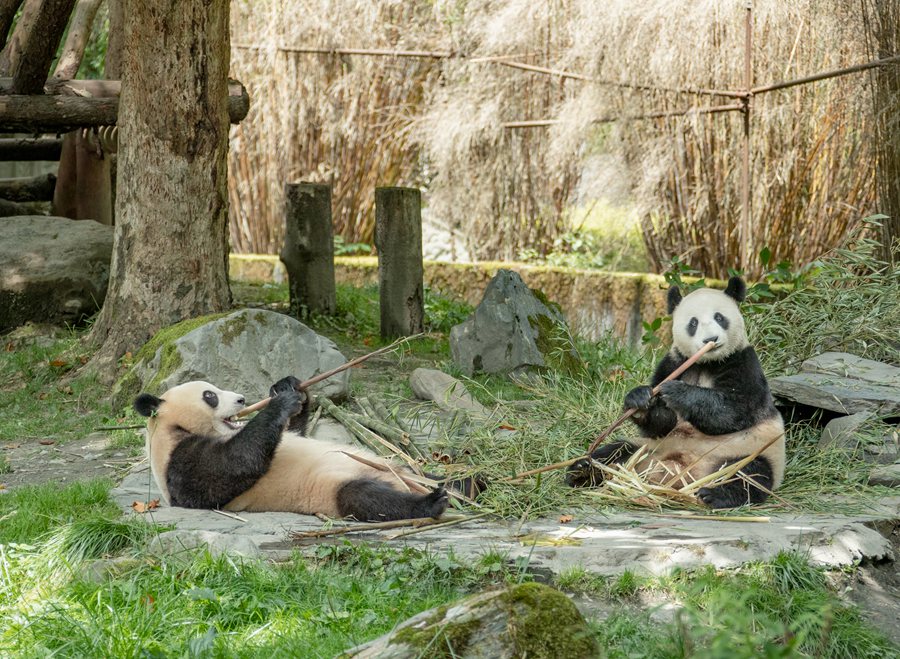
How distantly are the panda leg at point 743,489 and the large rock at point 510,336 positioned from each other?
2.99 meters

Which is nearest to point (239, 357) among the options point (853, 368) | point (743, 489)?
point (743, 489)

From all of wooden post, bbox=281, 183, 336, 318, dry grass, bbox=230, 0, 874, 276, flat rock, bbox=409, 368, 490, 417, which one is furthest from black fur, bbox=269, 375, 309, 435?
dry grass, bbox=230, 0, 874, 276

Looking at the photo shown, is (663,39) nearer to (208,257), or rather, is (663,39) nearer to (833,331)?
(833,331)

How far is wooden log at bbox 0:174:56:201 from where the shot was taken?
41.0 feet

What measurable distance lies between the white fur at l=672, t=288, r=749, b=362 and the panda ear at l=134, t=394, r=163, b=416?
2411 mm

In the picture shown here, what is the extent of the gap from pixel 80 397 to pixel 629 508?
4.18 m

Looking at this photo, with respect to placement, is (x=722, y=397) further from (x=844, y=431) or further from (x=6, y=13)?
(x=6, y=13)

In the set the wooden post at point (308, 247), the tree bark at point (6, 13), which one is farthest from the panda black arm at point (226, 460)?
the tree bark at point (6, 13)

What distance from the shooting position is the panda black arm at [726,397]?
181 inches

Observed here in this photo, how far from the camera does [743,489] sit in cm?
457

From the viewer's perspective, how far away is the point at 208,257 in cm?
752

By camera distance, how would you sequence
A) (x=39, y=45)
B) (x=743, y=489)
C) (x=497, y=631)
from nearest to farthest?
(x=497, y=631) → (x=743, y=489) → (x=39, y=45)

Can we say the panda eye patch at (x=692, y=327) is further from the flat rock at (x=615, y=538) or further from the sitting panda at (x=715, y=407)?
the flat rock at (x=615, y=538)

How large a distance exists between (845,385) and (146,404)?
148 inches
